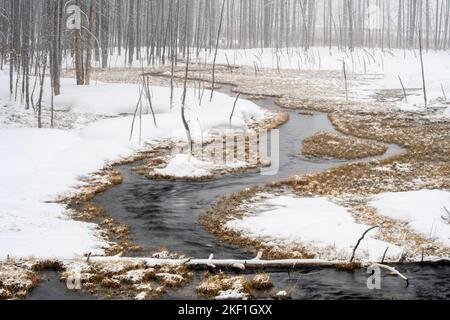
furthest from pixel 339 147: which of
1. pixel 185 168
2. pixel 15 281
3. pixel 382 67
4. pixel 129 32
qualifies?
pixel 129 32

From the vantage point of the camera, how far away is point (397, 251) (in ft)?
31.5

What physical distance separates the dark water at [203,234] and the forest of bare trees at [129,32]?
598 cm

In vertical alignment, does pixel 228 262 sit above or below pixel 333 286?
above

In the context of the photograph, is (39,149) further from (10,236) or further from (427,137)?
(427,137)

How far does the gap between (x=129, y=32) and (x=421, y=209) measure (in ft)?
132

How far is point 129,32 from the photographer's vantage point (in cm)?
4641

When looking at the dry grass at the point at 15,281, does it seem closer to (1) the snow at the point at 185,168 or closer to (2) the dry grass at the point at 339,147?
(1) the snow at the point at 185,168

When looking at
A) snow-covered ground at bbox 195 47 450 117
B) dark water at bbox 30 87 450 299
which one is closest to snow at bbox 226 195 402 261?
dark water at bbox 30 87 450 299

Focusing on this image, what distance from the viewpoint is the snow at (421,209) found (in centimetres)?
1057

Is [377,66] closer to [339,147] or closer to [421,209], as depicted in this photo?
[339,147]

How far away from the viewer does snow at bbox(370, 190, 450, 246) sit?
10.6 meters

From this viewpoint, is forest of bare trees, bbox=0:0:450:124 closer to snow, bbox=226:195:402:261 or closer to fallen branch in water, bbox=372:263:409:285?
snow, bbox=226:195:402:261

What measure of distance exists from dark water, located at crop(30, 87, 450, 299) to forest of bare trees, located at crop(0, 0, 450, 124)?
19.6ft
